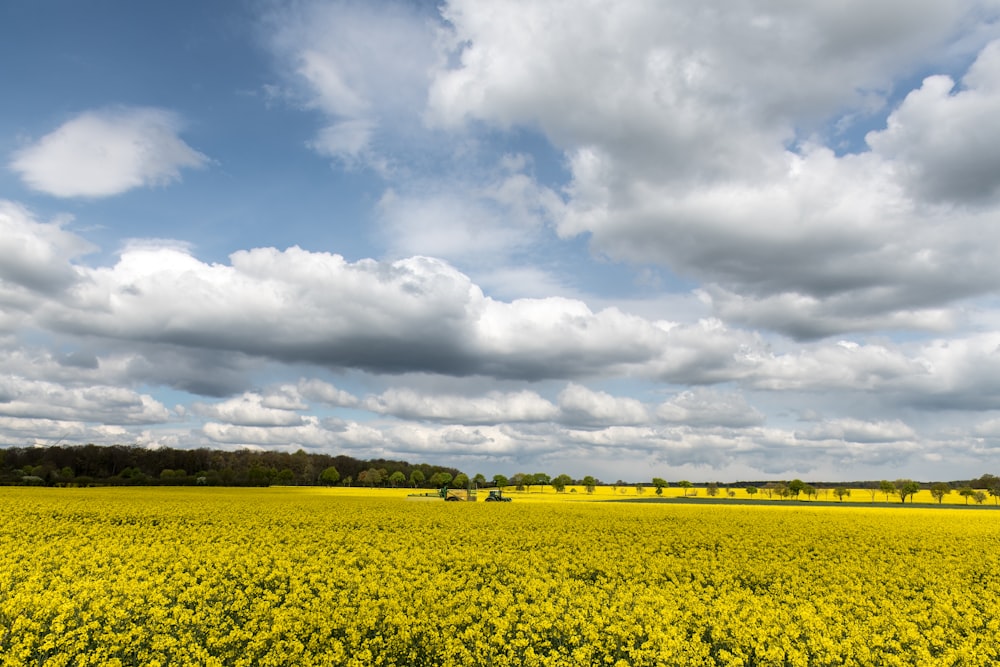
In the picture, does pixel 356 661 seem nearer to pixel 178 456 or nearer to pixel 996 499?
pixel 996 499

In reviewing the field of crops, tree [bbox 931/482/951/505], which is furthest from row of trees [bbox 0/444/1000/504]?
the field of crops

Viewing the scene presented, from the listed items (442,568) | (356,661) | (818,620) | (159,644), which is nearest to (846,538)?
(818,620)

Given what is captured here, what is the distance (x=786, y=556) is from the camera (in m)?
30.9

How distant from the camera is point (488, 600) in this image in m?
18.7

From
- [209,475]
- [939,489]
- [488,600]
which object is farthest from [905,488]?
[209,475]

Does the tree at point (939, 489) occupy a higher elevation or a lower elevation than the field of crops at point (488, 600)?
lower

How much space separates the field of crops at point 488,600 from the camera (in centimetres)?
1555

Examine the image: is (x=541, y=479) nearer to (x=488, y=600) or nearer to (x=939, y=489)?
(x=939, y=489)

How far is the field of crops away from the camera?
1555 cm

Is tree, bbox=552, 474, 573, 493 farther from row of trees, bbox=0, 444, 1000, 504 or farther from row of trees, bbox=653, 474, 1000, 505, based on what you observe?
row of trees, bbox=653, 474, 1000, 505

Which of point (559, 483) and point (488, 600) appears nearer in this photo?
point (488, 600)

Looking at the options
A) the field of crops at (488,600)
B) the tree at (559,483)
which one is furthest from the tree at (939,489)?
the field of crops at (488,600)

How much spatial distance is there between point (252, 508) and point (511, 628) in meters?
43.1

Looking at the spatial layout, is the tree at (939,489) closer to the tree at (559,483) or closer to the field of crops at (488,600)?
the tree at (559,483)
